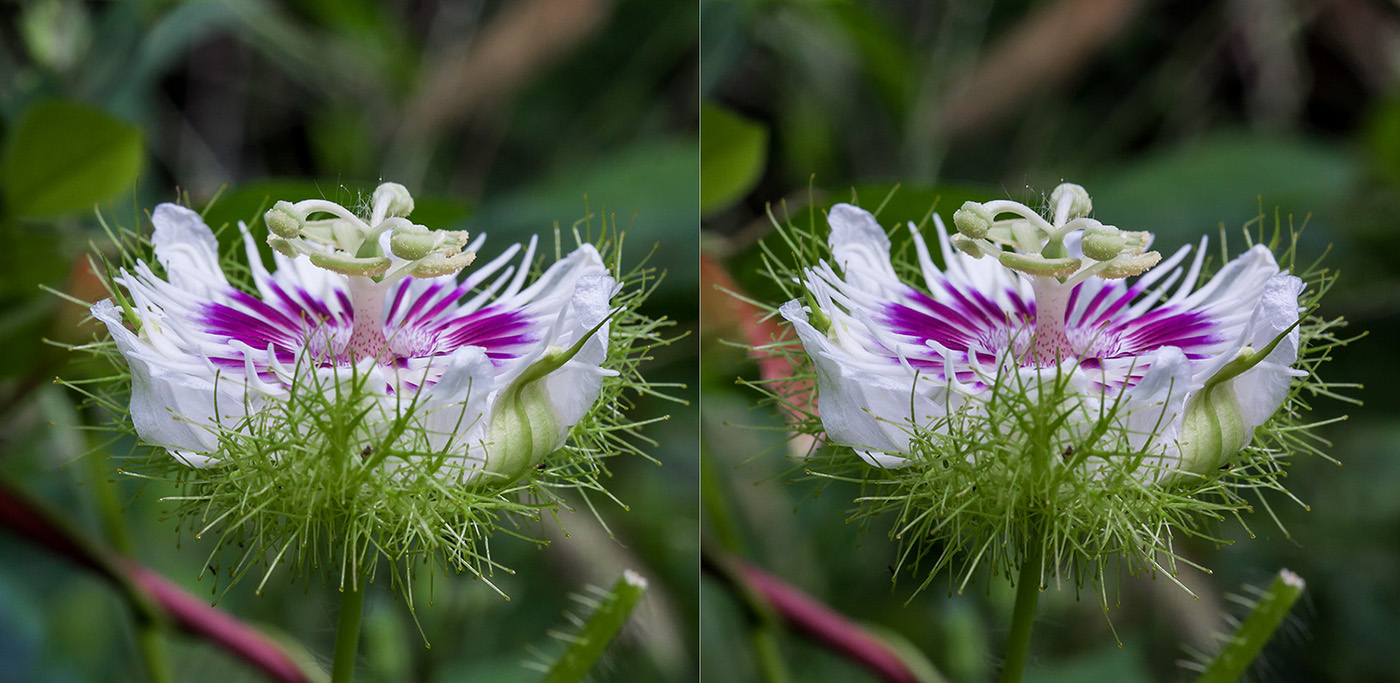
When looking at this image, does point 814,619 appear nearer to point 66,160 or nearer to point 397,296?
point 397,296

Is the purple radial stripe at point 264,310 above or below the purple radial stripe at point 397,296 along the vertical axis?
below

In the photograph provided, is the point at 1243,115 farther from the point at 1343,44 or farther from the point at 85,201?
the point at 85,201

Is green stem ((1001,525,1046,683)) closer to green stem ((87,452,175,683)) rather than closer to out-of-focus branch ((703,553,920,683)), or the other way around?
out-of-focus branch ((703,553,920,683))

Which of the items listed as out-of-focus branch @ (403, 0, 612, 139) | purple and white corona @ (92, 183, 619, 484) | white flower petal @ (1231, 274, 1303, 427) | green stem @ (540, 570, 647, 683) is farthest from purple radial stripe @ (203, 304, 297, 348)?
out-of-focus branch @ (403, 0, 612, 139)

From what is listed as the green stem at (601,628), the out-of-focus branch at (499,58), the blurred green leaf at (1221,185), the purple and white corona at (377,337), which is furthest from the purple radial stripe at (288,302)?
the out-of-focus branch at (499,58)

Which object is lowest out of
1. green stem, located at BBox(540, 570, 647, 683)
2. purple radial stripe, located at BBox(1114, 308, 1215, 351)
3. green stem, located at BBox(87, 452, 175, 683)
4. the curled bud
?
green stem, located at BBox(87, 452, 175, 683)

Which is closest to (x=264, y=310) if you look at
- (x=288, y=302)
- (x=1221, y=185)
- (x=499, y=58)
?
(x=288, y=302)

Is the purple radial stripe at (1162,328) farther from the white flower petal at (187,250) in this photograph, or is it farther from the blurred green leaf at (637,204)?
the white flower petal at (187,250)
